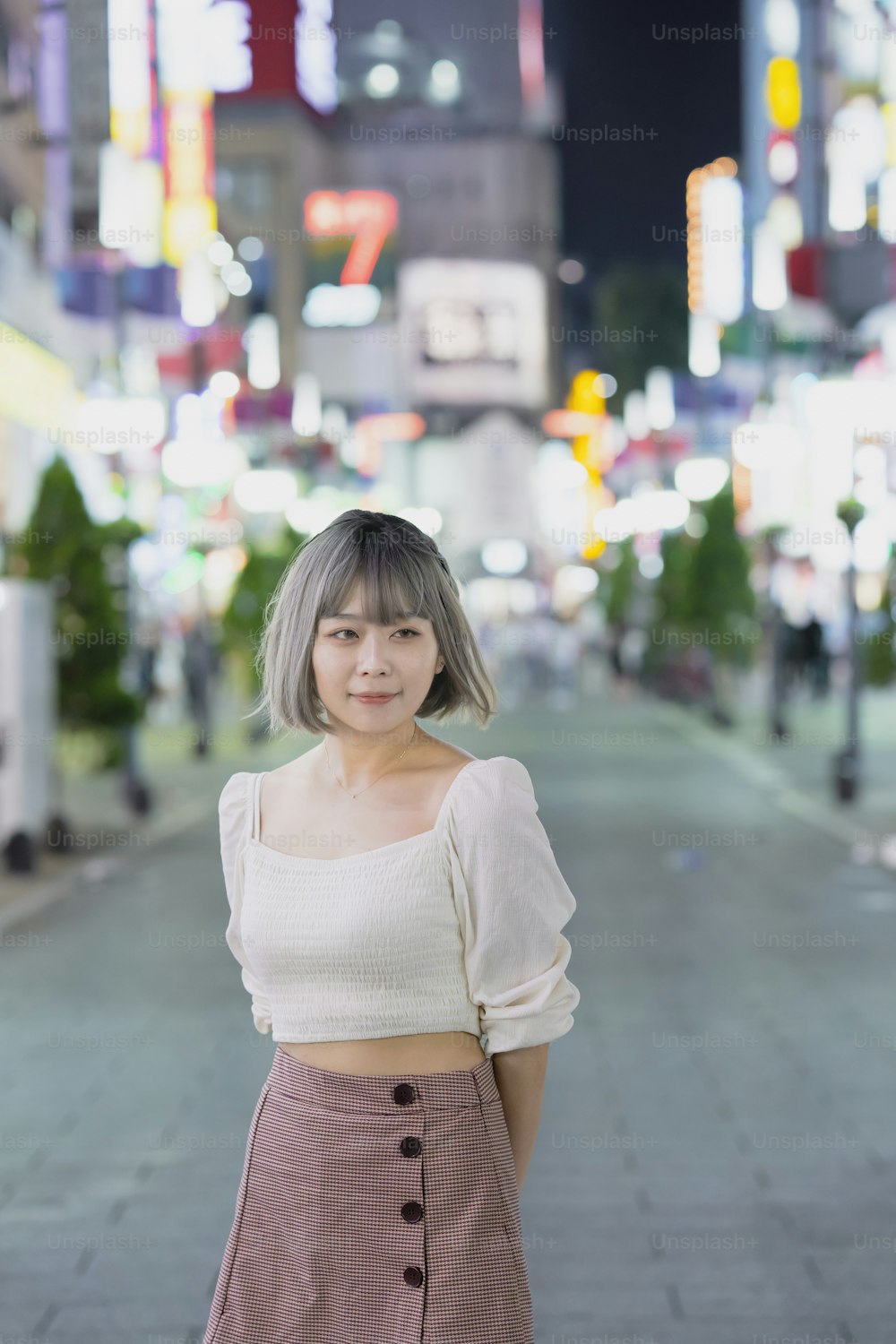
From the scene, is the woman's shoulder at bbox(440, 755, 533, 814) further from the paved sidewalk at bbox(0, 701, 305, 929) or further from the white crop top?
the paved sidewalk at bbox(0, 701, 305, 929)

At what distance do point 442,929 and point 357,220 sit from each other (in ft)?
234

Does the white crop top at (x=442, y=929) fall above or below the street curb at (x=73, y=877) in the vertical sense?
above

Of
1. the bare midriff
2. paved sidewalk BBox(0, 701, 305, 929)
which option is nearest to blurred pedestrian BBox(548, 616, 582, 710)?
paved sidewalk BBox(0, 701, 305, 929)

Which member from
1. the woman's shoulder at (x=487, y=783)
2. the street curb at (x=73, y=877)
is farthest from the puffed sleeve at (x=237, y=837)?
the street curb at (x=73, y=877)

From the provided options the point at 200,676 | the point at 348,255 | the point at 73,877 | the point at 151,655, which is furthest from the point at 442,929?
the point at 348,255

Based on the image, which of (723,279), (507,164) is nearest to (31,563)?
(723,279)

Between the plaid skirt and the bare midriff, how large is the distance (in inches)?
0.6

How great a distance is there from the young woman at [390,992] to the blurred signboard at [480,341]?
65.1m

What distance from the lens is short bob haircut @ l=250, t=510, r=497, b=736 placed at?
241 centimetres

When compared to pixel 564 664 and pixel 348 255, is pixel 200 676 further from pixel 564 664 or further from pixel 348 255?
pixel 348 255

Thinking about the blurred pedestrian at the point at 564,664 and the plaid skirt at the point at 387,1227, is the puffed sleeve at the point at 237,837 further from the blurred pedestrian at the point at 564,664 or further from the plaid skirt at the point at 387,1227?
the blurred pedestrian at the point at 564,664

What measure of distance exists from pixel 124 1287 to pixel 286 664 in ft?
8.93

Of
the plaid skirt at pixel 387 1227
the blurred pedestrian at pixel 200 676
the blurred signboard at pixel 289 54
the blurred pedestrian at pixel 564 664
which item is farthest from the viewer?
the blurred signboard at pixel 289 54

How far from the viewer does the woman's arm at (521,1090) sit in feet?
7.95
